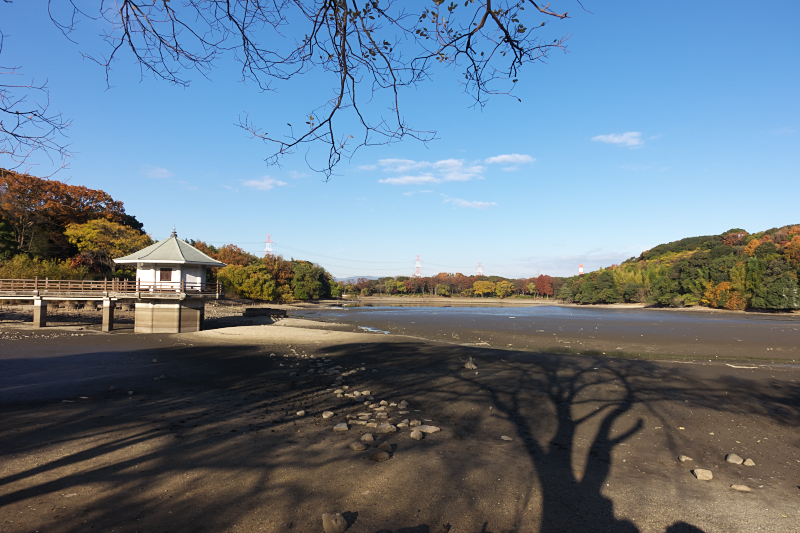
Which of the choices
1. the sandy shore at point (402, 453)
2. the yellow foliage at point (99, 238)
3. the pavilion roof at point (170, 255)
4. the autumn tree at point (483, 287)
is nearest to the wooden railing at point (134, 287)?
the pavilion roof at point (170, 255)

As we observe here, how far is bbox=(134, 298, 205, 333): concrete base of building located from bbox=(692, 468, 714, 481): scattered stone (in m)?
36.2

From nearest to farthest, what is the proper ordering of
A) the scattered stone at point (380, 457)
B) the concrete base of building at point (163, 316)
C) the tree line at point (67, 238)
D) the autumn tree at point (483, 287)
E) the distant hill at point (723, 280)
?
1. the scattered stone at point (380, 457)
2. the concrete base of building at point (163, 316)
3. the tree line at point (67, 238)
4. the distant hill at point (723, 280)
5. the autumn tree at point (483, 287)

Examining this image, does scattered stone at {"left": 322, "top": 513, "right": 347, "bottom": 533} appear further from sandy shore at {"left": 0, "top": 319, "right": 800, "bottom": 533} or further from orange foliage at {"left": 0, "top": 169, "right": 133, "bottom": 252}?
orange foliage at {"left": 0, "top": 169, "right": 133, "bottom": 252}

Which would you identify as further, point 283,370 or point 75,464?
point 283,370

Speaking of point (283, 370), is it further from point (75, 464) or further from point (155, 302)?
point (155, 302)

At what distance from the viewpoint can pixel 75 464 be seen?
21.5 feet

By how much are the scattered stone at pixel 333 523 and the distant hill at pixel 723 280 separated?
285 feet

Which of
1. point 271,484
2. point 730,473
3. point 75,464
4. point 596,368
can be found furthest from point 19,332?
point 730,473

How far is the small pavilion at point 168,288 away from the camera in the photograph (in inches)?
1318

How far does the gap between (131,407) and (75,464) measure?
13.6 ft

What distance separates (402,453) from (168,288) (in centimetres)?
3247

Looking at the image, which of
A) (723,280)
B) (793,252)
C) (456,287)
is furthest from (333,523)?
(456,287)

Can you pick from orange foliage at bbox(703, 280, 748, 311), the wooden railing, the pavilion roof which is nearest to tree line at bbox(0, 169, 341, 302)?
the wooden railing

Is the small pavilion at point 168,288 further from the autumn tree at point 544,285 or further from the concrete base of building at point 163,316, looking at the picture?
the autumn tree at point 544,285
